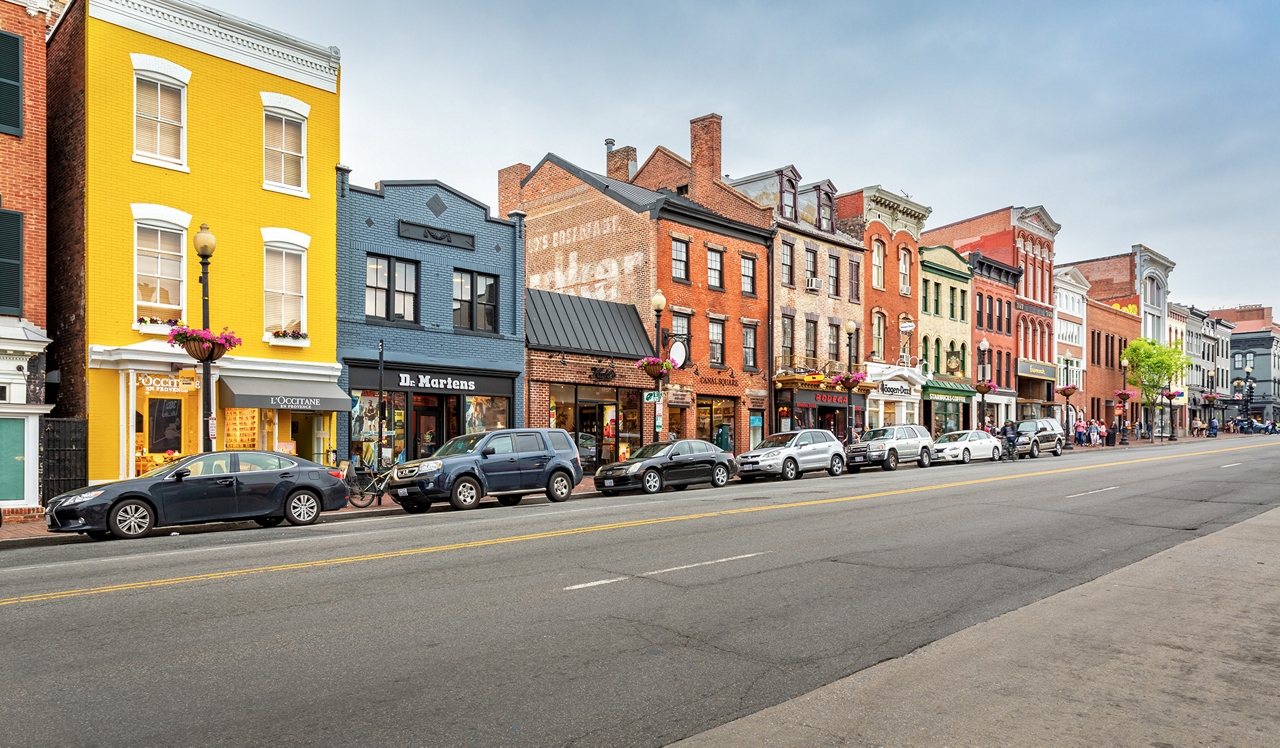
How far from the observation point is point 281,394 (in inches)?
837

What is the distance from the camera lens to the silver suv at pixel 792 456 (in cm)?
2733

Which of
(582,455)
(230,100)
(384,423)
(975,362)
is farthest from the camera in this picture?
(975,362)

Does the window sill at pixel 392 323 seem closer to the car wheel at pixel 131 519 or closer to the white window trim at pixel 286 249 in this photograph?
the white window trim at pixel 286 249

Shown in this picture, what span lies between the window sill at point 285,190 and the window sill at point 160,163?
6.10ft

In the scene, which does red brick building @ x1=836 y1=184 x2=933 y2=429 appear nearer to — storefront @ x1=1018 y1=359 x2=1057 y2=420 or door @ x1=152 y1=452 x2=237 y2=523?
storefront @ x1=1018 y1=359 x2=1057 y2=420

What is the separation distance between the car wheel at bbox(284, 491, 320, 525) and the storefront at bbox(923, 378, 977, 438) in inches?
1492

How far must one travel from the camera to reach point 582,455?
29.8 m

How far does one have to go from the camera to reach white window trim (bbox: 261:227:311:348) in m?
21.9

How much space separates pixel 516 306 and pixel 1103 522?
17.8 metres

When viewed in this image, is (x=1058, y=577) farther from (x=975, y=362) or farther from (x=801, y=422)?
(x=975, y=362)

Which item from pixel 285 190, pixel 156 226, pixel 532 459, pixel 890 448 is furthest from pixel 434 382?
pixel 890 448

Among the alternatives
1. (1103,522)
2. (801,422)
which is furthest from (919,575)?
(801,422)

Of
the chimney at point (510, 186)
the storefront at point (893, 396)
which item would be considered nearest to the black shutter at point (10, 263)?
the chimney at point (510, 186)

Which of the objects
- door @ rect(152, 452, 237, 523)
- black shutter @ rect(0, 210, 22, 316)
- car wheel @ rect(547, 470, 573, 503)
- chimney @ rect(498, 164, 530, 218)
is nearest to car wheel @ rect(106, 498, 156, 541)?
door @ rect(152, 452, 237, 523)
